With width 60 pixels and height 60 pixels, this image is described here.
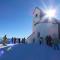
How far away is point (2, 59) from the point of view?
1562 cm

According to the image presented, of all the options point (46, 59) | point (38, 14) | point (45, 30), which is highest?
point (38, 14)

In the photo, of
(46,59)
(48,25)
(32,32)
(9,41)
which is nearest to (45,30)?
(48,25)

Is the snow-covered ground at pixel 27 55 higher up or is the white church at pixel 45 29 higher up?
the white church at pixel 45 29

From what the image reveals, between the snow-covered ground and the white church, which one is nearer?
the snow-covered ground

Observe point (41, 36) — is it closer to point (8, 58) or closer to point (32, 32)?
point (32, 32)

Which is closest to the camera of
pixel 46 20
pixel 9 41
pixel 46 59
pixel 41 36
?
pixel 46 59

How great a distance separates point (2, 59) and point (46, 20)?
31.3 m

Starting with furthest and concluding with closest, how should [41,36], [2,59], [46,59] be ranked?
[41,36] < [46,59] < [2,59]

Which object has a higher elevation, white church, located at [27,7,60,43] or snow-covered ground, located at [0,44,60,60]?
white church, located at [27,7,60,43]

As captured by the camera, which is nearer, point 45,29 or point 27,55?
point 27,55

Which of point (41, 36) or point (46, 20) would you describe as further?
point (46, 20)

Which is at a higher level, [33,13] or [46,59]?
[33,13]

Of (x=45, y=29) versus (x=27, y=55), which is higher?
(x=45, y=29)

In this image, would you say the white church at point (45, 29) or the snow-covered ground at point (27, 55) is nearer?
the snow-covered ground at point (27, 55)
